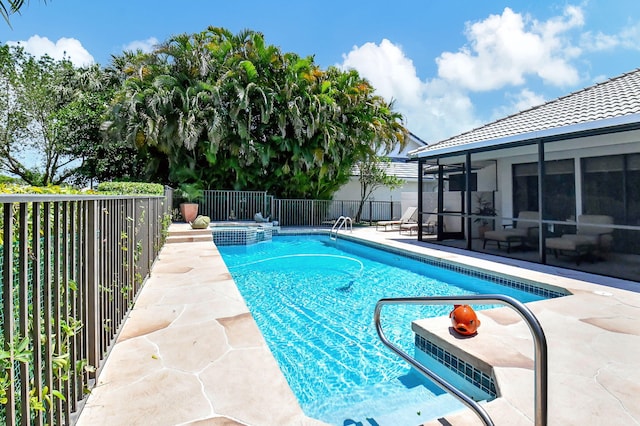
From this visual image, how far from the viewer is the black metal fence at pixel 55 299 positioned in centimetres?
120

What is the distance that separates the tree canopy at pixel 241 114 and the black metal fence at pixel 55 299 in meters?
Result: 11.4

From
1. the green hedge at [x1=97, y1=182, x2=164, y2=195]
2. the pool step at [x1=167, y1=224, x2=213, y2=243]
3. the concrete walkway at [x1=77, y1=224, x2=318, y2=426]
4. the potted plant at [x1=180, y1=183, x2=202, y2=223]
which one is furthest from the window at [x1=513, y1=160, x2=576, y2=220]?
the potted plant at [x1=180, y1=183, x2=202, y2=223]

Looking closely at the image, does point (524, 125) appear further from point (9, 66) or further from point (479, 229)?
point (9, 66)

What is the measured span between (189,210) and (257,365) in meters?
12.3

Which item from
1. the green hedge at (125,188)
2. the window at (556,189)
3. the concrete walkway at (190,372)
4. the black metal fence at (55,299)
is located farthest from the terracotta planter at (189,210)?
the window at (556,189)

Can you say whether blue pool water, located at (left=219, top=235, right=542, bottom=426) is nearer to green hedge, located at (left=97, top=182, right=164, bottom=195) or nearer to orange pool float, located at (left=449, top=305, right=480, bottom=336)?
orange pool float, located at (left=449, top=305, right=480, bottom=336)

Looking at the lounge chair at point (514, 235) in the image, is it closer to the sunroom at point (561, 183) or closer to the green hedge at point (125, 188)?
the sunroom at point (561, 183)

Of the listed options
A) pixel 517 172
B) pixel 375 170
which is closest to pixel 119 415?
pixel 517 172

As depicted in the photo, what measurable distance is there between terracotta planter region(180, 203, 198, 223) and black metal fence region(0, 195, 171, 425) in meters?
11.2

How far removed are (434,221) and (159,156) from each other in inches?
492

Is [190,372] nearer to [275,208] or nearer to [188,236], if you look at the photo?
Answer: [188,236]

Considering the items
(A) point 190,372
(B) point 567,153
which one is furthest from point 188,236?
(B) point 567,153

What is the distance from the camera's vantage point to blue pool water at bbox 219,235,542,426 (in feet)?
9.77

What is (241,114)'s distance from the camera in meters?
14.2
